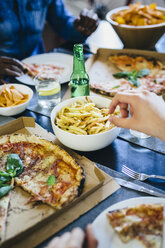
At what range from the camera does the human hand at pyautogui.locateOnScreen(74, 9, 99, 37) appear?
10.2 ft

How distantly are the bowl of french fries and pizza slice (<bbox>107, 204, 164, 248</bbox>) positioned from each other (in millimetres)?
2239

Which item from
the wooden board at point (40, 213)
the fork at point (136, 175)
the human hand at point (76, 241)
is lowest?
the wooden board at point (40, 213)

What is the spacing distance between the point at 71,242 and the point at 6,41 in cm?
294

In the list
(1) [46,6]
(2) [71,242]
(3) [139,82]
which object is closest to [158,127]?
(2) [71,242]

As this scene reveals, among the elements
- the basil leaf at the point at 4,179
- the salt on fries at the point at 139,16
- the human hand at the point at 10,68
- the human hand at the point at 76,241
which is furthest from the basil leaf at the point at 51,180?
the salt on fries at the point at 139,16

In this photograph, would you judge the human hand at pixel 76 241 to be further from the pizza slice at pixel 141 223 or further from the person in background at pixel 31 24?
the person in background at pixel 31 24

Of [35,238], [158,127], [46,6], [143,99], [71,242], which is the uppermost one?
[46,6]

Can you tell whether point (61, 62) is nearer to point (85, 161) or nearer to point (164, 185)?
point (85, 161)

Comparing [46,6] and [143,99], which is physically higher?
[46,6]

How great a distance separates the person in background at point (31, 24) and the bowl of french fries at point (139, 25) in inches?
12.6

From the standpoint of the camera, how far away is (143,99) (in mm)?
1355

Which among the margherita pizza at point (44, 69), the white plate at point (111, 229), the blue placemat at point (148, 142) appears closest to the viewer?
the white plate at point (111, 229)

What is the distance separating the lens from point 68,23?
3615 mm

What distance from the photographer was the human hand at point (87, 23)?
3096 millimetres
